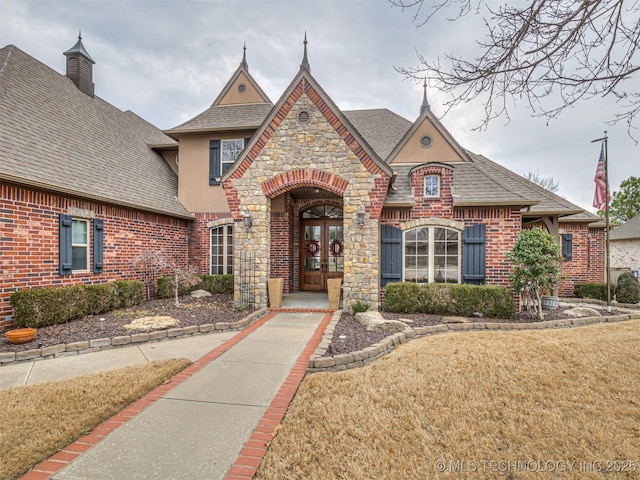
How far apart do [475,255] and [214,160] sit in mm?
9575

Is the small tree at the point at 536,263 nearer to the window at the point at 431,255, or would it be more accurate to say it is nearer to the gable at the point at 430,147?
the window at the point at 431,255

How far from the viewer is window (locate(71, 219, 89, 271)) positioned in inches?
314

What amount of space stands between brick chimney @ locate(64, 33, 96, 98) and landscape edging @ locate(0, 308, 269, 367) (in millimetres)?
11438

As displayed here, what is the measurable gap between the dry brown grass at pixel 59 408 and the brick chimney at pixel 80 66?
1282 centimetres

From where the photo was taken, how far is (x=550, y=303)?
30.6 ft

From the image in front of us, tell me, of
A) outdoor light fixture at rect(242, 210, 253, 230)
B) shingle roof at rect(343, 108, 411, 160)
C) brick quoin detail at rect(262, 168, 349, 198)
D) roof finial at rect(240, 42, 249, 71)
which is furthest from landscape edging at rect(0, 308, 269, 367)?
roof finial at rect(240, 42, 249, 71)

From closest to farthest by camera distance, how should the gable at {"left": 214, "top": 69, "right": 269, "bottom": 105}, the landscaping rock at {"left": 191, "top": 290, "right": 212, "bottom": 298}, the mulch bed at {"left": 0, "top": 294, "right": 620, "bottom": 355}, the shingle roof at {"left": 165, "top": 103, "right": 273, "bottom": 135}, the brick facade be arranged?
the mulch bed at {"left": 0, "top": 294, "right": 620, "bottom": 355}
the brick facade
the landscaping rock at {"left": 191, "top": 290, "right": 212, "bottom": 298}
the shingle roof at {"left": 165, "top": 103, "right": 273, "bottom": 135}
the gable at {"left": 214, "top": 69, "right": 269, "bottom": 105}

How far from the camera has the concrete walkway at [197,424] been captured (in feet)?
8.59

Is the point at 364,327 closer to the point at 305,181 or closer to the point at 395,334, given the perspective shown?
the point at 395,334

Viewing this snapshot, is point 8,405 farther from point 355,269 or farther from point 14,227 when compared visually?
point 355,269

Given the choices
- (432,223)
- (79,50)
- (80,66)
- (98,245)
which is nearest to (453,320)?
(432,223)

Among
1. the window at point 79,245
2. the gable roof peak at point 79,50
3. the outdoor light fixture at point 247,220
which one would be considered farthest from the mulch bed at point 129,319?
the gable roof peak at point 79,50

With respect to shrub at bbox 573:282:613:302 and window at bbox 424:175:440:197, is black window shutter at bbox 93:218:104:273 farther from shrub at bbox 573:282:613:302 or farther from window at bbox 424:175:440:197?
shrub at bbox 573:282:613:302

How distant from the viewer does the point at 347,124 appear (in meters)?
8.40
